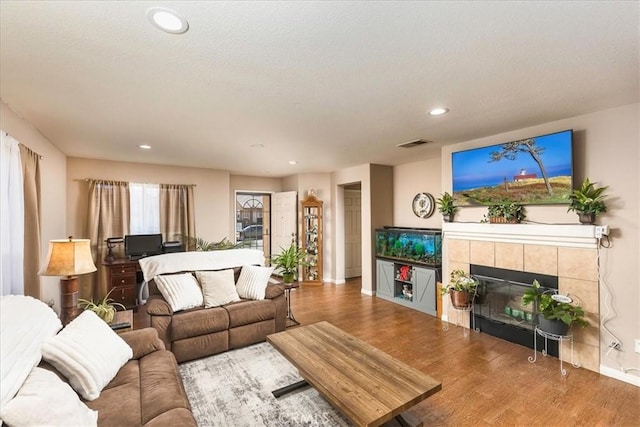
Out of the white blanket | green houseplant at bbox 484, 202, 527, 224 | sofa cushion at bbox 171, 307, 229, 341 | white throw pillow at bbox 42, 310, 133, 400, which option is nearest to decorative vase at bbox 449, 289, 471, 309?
green houseplant at bbox 484, 202, 527, 224

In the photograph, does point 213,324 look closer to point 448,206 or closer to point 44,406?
point 44,406

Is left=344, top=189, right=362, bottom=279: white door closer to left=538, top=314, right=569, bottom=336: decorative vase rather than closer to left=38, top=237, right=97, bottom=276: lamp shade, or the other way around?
left=538, top=314, right=569, bottom=336: decorative vase

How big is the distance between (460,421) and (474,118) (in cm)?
265

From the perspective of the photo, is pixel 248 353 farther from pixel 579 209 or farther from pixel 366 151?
pixel 579 209


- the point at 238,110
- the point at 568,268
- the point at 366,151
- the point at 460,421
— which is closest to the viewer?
the point at 460,421

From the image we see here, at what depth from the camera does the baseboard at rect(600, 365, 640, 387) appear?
8.17 feet

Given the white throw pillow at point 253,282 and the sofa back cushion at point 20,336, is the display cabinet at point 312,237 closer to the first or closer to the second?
the white throw pillow at point 253,282

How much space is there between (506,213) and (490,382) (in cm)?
183

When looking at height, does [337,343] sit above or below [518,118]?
below

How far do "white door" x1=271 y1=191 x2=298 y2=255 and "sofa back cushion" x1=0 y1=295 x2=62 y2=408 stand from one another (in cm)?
490

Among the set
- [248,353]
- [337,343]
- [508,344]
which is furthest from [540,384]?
[248,353]

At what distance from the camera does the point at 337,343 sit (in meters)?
2.36

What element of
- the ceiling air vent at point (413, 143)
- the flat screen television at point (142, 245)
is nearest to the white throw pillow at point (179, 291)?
the flat screen television at point (142, 245)

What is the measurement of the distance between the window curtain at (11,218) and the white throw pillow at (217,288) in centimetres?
155
